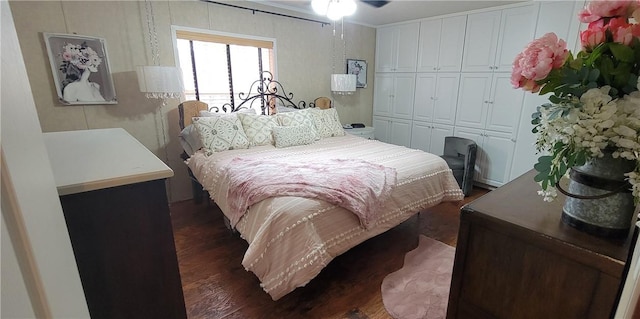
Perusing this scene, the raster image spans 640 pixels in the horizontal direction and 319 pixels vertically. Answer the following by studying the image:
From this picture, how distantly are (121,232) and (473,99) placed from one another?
13.2 feet

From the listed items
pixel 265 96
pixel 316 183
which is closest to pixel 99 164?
pixel 316 183

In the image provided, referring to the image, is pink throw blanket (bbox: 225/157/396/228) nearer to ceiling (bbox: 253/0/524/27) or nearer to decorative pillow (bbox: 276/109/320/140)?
decorative pillow (bbox: 276/109/320/140)

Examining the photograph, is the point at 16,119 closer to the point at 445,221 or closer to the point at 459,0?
the point at 445,221

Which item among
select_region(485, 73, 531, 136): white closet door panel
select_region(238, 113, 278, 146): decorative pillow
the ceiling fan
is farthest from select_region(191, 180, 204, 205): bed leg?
select_region(485, 73, 531, 136): white closet door panel

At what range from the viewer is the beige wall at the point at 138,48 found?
7.84 feet

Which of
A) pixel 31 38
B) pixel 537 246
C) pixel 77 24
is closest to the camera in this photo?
pixel 537 246

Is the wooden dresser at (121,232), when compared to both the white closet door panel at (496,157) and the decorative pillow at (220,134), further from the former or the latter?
the white closet door panel at (496,157)

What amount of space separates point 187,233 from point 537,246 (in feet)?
8.55

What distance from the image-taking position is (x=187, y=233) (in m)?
2.61

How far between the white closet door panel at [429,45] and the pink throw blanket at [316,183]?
251cm

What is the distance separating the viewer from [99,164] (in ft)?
3.40

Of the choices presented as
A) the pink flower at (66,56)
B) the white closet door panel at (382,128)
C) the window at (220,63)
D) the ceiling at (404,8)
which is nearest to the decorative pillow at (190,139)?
the window at (220,63)

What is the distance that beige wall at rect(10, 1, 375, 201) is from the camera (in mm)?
2389

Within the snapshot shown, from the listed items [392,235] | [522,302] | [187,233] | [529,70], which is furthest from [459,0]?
[187,233]
